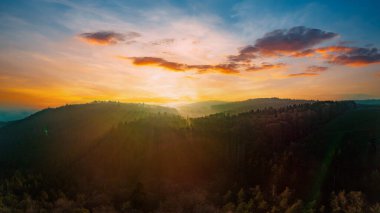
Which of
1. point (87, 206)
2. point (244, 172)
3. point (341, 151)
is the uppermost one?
point (341, 151)

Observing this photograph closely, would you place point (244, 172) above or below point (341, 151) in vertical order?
below

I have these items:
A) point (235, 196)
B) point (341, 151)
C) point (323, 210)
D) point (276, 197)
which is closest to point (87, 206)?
point (235, 196)

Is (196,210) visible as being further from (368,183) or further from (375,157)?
(375,157)

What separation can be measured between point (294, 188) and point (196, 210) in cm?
5602

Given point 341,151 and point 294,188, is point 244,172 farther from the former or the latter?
point 341,151

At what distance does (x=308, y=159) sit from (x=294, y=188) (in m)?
24.0

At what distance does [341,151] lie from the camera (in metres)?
188

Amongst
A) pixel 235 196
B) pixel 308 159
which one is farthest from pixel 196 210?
pixel 308 159

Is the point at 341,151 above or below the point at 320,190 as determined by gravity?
above

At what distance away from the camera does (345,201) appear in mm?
146500

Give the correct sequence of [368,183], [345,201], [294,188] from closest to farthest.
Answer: [345,201] < [368,183] < [294,188]

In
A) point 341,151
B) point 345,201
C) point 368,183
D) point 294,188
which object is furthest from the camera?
point 341,151

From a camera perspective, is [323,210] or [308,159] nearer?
[323,210]

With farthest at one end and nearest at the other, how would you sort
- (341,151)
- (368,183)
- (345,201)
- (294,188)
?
(341,151) → (294,188) → (368,183) → (345,201)
